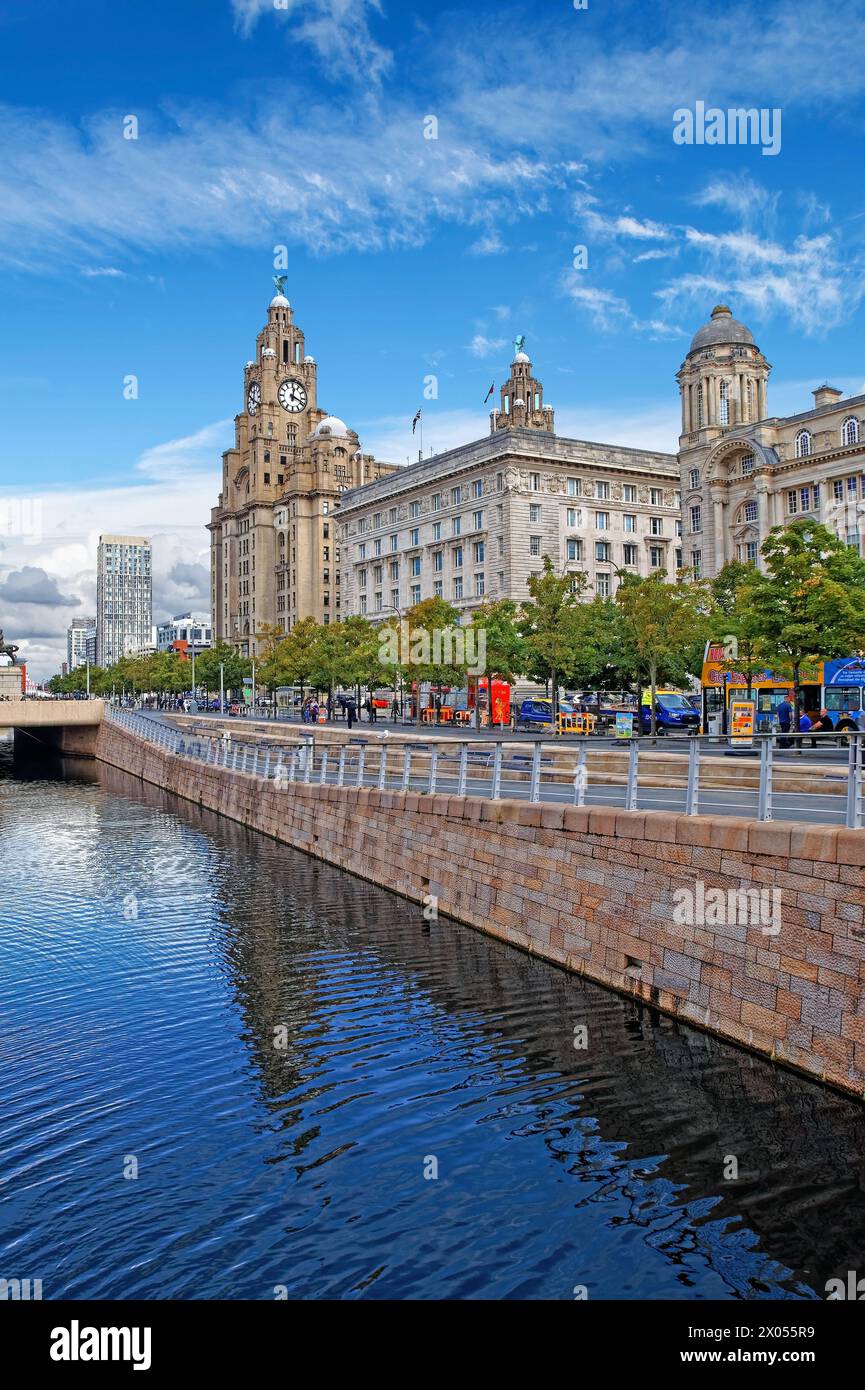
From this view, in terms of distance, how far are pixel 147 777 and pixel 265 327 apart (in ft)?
448

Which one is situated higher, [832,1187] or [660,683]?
[660,683]

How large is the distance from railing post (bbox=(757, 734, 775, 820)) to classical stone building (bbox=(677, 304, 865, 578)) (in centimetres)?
7164

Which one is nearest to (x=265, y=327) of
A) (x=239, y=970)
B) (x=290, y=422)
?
(x=290, y=422)

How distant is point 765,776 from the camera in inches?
499

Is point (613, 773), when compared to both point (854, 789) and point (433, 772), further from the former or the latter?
point (854, 789)

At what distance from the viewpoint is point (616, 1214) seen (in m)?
9.20

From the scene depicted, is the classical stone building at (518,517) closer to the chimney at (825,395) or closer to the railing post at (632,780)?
the chimney at (825,395)

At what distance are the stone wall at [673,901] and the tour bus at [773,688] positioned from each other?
19.5m

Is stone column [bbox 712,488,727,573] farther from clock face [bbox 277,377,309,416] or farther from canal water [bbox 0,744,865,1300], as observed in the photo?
clock face [bbox 277,377,309,416]

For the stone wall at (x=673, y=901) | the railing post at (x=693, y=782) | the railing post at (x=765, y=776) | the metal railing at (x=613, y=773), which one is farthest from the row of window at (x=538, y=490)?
the railing post at (x=765, y=776)

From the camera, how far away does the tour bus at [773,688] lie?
38188mm

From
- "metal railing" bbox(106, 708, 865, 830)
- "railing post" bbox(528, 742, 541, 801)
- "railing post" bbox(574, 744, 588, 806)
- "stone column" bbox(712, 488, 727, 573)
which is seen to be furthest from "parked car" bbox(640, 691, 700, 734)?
"stone column" bbox(712, 488, 727, 573)

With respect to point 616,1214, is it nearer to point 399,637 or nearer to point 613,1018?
point 613,1018
